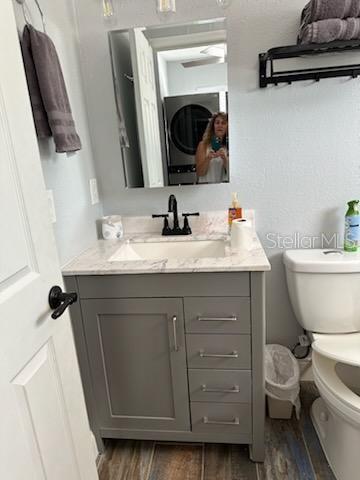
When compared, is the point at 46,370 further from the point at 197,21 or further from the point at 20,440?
the point at 197,21

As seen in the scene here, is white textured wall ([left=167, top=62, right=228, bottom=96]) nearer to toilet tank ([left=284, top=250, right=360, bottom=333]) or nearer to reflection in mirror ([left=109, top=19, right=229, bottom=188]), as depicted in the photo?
reflection in mirror ([left=109, top=19, right=229, bottom=188])

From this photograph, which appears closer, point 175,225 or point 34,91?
point 34,91

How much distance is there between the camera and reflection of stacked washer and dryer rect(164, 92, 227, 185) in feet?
4.96

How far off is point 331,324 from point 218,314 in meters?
0.60

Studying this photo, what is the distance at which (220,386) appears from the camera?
129 centimetres

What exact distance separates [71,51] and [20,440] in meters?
1.54

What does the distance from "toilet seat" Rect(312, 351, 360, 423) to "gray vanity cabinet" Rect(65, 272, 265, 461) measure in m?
0.25

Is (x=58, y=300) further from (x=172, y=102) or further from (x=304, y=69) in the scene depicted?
(x=304, y=69)

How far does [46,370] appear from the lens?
2.71ft

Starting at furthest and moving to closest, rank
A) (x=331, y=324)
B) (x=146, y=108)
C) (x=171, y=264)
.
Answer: (x=146, y=108), (x=331, y=324), (x=171, y=264)

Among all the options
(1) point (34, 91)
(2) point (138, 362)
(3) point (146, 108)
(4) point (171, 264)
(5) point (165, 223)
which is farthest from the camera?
(5) point (165, 223)

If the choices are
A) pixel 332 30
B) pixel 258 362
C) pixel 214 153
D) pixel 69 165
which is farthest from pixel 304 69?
pixel 258 362

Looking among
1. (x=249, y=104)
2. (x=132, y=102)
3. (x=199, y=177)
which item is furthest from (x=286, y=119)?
(x=132, y=102)

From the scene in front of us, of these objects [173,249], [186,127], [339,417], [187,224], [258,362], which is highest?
[186,127]
